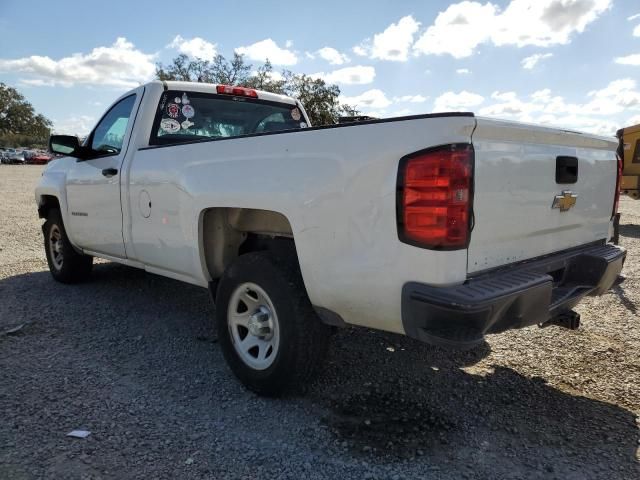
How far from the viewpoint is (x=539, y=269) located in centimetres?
276

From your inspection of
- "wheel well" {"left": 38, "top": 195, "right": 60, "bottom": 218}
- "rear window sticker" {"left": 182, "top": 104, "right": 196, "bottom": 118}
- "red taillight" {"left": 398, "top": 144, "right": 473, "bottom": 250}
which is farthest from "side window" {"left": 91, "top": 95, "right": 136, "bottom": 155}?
"red taillight" {"left": 398, "top": 144, "right": 473, "bottom": 250}

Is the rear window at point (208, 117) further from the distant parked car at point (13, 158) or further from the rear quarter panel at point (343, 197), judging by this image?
the distant parked car at point (13, 158)

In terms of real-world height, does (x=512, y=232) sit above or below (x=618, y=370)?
above

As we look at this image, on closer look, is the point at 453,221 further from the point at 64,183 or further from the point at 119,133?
the point at 64,183

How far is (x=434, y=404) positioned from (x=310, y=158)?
5.40 ft

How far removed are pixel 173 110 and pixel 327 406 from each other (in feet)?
9.07

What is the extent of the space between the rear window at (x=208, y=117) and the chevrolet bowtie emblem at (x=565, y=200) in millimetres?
2484

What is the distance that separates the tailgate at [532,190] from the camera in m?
2.36

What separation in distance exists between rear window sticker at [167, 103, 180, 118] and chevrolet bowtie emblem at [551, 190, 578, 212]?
10.0 ft

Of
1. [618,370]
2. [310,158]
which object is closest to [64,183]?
[310,158]

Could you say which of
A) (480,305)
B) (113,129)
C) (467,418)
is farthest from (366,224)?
(113,129)

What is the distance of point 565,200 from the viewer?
9.59 ft

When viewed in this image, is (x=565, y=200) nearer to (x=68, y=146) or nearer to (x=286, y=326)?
(x=286, y=326)

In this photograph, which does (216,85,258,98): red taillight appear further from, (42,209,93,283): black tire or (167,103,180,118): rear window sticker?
(42,209,93,283): black tire
